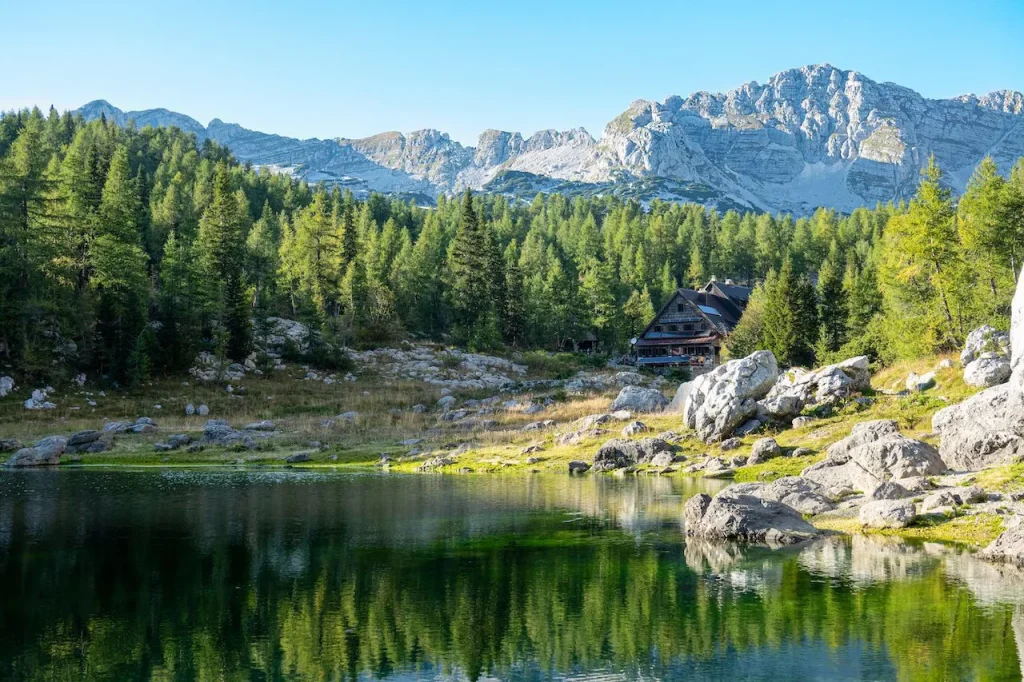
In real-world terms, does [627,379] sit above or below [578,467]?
above

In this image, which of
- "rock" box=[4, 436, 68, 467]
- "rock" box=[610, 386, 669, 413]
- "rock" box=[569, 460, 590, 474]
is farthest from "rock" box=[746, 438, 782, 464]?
"rock" box=[4, 436, 68, 467]

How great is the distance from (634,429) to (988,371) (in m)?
21.5

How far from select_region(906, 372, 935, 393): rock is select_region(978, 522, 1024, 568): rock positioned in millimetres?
28712

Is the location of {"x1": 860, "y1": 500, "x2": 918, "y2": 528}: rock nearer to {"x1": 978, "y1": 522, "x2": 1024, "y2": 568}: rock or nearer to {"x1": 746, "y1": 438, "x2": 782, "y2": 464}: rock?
{"x1": 978, "y1": 522, "x2": 1024, "y2": 568}: rock

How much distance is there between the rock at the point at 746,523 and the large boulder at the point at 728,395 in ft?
68.5

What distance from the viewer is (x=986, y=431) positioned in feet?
107

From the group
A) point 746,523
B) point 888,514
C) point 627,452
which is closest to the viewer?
point 746,523

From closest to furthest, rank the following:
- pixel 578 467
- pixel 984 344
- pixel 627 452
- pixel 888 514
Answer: pixel 888 514, pixel 578 467, pixel 627 452, pixel 984 344

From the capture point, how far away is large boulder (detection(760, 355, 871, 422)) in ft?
162

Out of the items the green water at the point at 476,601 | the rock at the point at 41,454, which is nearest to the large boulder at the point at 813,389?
the green water at the point at 476,601

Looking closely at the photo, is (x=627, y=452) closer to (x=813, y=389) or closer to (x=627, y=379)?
(x=813, y=389)

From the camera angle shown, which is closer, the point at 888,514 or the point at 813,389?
the point at 888,514

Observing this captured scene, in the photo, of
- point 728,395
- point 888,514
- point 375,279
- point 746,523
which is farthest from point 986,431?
point 375,279

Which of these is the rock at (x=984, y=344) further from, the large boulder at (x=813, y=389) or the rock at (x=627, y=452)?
the rock at (x=627, y=452)
